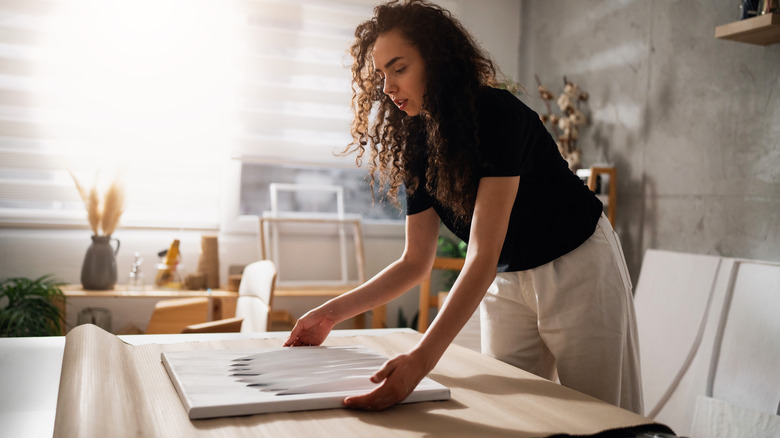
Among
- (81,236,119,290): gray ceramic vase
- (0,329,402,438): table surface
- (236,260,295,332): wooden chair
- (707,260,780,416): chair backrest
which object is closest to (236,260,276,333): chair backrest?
(236,260,295,332): wooden chair

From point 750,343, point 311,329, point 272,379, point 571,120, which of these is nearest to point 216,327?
point 311,329

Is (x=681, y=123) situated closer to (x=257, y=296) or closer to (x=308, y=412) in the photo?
(x=257, y=296)

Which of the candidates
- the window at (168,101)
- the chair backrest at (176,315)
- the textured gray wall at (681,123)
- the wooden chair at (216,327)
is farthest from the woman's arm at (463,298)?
the window at (168,101)

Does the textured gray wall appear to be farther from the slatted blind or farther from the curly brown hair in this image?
the curly brown hair

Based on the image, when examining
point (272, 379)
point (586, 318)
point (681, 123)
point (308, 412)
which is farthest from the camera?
point (681, 123)

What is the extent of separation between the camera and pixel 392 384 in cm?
106

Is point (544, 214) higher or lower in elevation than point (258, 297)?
higher

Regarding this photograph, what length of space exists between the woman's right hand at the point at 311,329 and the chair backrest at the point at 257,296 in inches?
36.8

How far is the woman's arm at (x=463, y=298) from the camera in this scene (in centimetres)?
107

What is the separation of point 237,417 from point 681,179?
2.68 metres

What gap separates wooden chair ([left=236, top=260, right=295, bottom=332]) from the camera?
248 centimetres

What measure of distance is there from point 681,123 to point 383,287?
2.11 metres

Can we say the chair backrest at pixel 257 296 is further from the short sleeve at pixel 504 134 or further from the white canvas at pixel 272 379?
the short sleeve at pixel 504 134

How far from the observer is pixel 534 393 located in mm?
1185
